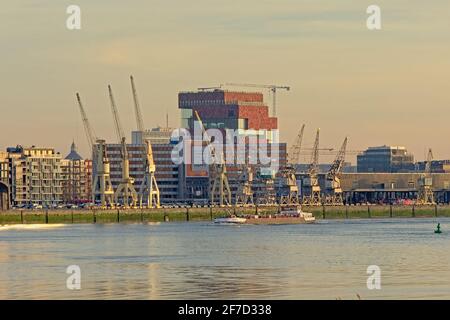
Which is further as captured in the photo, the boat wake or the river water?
the boat wake

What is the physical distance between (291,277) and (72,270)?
568 inches

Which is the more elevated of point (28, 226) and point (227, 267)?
point (227, 267)

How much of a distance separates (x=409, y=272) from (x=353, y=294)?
1468cm

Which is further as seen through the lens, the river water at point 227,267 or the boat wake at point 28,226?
the boat wake at point 28,226

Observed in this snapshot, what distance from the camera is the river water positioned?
229 ft

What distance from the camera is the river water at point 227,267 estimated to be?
229ft

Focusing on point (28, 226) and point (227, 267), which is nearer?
point (227, 267)

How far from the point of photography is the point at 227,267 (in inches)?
3489

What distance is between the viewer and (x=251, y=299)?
6550 centimetres
